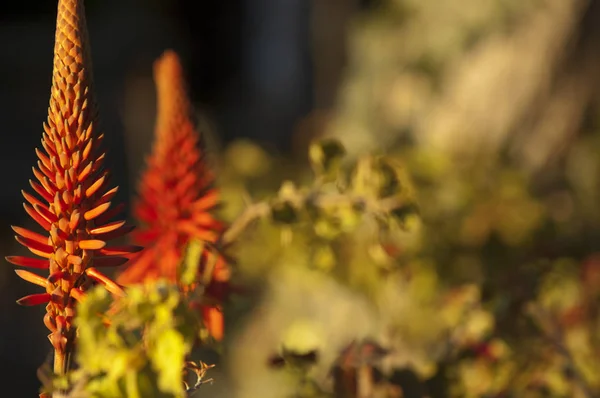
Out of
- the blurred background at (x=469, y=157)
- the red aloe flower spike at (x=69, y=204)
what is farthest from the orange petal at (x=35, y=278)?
the blurred background at (x=469, y=157)

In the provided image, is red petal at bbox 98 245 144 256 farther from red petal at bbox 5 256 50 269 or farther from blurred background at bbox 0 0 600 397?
blurred background at bbox 0 0 600 397

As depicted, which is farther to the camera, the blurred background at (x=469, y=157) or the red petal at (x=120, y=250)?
the blurred background at (x=469, y=157)

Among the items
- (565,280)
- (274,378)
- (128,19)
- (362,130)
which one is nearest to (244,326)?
(274,378)

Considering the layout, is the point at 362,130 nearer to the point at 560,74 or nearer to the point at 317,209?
the point at 560,74

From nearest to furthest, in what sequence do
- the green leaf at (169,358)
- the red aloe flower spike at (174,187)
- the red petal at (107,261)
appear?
the green leaf at (169,358), the red petal at (107,261), the red aloe flower spike at (174,187)

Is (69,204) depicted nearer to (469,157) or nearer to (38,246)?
(38,246)

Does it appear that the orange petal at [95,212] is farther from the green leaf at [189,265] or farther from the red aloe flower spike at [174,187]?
the red aloe flower spike at [174,187]
